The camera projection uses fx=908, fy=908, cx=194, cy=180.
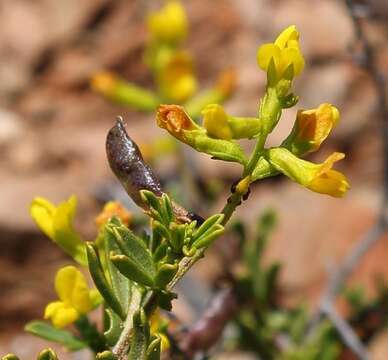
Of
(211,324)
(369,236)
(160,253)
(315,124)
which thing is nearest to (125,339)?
(160,253)

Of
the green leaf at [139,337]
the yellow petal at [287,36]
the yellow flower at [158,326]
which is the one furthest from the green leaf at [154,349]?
the yellow petal at [287,36]

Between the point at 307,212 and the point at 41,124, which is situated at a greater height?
the point at 41,124

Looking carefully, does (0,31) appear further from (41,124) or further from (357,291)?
(357,291)

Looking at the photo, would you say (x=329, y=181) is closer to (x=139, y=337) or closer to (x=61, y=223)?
(x=139, y=337)

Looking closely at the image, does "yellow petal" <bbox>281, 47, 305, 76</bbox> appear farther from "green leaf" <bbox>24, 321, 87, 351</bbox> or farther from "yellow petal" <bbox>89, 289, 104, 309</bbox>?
"green leaf" <bbox>24, 321, 87, 351</bbox>

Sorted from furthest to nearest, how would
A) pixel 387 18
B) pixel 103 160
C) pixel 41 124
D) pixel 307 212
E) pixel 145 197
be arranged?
pixel 41 124
pixel 103 160
pixel 307 212
pixel 387 18
pixel 145 197

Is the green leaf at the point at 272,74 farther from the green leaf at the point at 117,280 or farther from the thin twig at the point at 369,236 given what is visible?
the thin twig at the point at 369,236

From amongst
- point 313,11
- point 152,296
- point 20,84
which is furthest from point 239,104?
point 152,296
